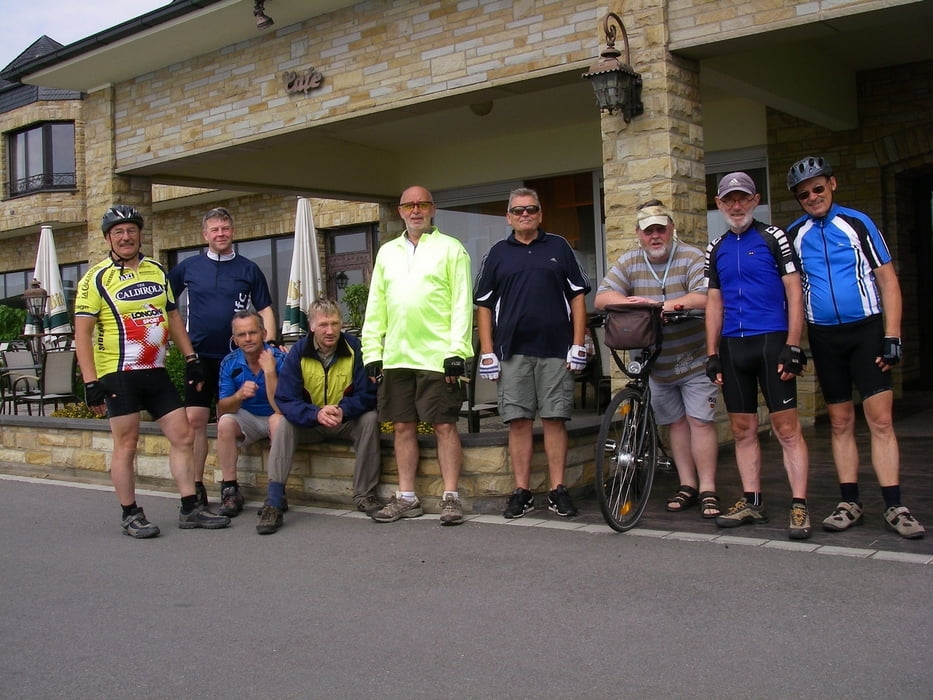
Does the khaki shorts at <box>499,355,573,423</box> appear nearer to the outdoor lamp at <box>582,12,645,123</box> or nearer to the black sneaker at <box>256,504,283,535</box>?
the black sneaker at <box>256,504,283,535</box>

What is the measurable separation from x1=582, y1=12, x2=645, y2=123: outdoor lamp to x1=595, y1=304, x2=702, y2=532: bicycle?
2.40 meters

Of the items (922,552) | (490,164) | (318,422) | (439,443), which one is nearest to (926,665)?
(922,552)

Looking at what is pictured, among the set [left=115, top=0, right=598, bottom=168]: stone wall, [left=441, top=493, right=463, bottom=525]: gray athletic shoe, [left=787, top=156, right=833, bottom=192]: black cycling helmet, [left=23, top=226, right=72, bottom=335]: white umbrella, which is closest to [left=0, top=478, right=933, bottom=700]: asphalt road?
[left=441, top=493, right=463, bottom=525]: gray athletic shoe

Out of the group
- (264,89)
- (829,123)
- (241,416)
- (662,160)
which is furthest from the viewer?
(264,89)

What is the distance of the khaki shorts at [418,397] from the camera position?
19.8ft

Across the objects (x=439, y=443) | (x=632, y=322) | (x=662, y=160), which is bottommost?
(x=439, y=443)

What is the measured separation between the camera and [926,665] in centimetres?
332

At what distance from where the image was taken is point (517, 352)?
6.01 meters

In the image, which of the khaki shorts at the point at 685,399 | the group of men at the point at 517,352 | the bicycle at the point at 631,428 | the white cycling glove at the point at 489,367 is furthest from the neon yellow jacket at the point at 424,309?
the khaki shorts at the point at 685,399

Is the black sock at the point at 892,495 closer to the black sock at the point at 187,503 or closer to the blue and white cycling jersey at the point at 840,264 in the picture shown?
the blue and white cycling jersey at the point at 840,264

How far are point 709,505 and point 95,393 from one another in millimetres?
3671

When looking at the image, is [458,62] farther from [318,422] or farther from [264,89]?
[318,422]

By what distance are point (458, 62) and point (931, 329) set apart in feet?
21.2

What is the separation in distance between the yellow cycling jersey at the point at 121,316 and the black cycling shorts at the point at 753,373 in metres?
3.47
